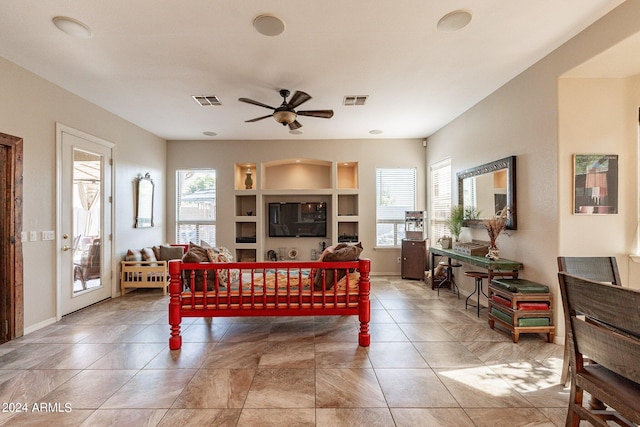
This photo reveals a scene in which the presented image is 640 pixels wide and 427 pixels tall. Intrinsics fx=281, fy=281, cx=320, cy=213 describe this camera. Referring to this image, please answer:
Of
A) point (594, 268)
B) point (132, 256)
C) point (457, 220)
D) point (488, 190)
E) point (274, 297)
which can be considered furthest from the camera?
point (132, 256)

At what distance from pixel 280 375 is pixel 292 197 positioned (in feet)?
14.6

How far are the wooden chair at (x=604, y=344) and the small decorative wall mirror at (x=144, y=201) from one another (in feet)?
19.4

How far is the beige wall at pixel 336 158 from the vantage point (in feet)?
20.0

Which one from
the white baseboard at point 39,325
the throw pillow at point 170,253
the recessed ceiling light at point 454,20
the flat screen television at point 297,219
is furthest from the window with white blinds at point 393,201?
the white baseboard at point 39,325

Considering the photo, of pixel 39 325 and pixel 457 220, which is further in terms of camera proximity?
pixel 457 220

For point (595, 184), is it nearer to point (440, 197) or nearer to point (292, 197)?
point (440, 197)

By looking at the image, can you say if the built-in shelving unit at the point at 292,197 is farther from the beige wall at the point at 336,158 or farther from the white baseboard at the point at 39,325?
the white baseboard at the point at 39,325

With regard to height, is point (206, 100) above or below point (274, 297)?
above

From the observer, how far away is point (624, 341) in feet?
3.86

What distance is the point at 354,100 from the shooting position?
4035 millimetres

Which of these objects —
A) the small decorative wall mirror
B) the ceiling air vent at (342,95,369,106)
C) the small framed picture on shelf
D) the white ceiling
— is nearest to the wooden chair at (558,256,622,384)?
the small framed picture on shelf

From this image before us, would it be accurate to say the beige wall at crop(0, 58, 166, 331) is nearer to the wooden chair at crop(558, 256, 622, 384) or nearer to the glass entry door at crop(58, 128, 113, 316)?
the glass entry door at crop(58, 128, 113, 316)

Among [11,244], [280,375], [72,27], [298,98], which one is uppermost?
[72,27]

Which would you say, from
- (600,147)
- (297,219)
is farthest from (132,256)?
(600,147)
